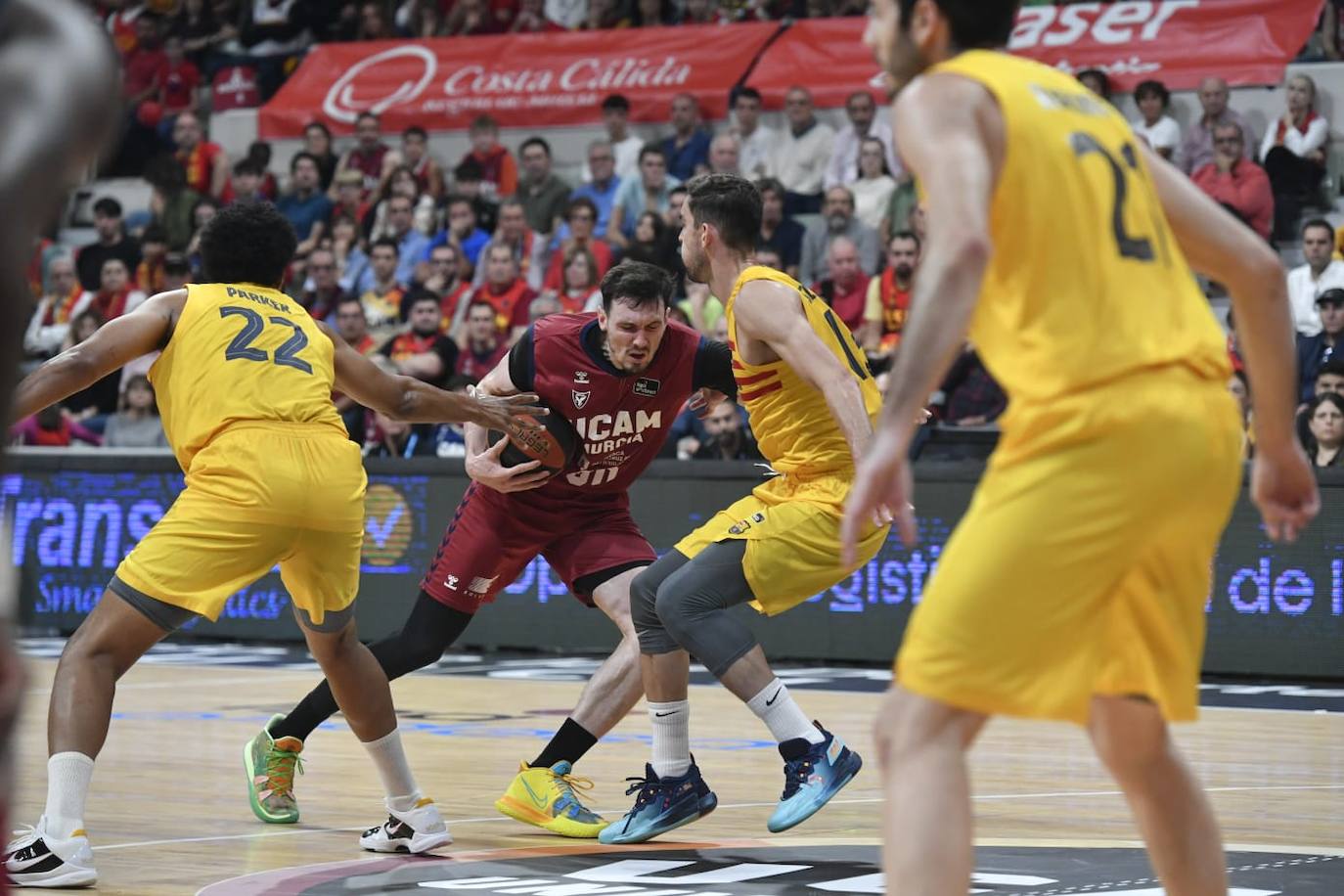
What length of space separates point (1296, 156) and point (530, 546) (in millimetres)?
9342

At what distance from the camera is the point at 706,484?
40.7 feet

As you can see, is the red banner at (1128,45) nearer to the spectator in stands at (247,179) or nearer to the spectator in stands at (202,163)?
the spectator in stands at (247,179)

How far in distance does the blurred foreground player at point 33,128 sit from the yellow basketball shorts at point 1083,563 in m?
1.88

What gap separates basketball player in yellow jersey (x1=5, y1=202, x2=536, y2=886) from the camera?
5453mm

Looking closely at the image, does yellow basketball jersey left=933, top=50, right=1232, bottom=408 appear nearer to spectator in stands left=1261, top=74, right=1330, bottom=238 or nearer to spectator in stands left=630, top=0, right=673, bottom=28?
spectator in stands left=1261, top=74, right=1330, bottom=238

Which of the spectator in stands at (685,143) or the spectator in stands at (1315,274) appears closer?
the spectator in stands at (1315,274)

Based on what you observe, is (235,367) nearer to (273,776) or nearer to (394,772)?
(394,772)

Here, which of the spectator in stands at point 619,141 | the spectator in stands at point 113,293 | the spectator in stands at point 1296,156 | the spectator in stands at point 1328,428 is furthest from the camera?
the spectator in stands at point 113,293

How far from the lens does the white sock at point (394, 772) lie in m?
6.00

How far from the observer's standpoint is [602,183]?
670 inches

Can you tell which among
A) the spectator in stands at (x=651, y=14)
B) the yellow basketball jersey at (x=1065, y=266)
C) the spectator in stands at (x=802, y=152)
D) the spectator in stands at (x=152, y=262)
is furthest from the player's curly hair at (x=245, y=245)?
the spectator in stands at (x=651, y=14)

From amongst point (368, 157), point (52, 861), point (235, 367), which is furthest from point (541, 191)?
point (52, 861)

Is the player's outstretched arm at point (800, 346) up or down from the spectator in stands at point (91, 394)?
up

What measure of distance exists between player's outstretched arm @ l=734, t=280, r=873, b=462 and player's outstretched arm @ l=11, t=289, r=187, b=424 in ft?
5.73
